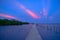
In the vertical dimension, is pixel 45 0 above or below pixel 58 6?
above

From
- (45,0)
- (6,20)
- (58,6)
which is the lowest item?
(6,20)

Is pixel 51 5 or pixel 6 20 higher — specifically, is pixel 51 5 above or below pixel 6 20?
above

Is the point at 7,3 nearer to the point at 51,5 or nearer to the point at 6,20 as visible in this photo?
the point at 6,20

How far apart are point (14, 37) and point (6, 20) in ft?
1.61

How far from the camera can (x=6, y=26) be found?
2324 millimetres

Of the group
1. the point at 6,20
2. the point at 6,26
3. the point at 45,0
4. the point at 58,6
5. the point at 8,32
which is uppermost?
the point at 45,0

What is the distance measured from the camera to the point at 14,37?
2416 mm

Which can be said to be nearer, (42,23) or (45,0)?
(45,0)

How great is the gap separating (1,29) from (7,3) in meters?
0.64

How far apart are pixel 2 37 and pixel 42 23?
1041 millimetres

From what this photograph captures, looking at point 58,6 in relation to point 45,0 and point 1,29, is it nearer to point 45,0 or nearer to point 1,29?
point 45,0

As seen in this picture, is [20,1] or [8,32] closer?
[20,1]

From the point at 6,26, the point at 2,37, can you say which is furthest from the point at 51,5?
the point at 2,37

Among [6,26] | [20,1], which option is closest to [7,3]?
[20,1]
